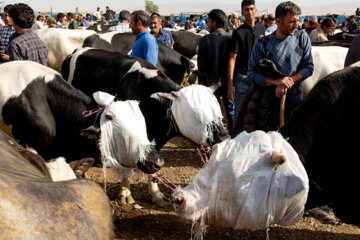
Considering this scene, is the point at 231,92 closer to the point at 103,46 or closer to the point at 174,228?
the point at 174,228

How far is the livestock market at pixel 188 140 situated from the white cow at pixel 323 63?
0.07ft

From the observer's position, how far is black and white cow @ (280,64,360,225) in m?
2.89

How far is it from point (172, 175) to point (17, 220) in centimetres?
471

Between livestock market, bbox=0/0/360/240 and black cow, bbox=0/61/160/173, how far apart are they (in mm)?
12

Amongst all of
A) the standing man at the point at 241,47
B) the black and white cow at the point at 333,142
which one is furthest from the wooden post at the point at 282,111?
the standing man at the point at 241,47

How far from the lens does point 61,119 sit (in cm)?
430

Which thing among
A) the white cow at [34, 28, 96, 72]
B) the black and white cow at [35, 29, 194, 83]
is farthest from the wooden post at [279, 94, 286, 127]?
the white cow at [34, 28, 96, 72]

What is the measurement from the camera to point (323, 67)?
6.28 m

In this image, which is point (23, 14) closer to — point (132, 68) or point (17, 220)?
point (132, 68)

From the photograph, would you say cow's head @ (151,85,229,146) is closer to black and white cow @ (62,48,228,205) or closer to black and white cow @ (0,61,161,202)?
black and white cow @ (62,48,228,205)

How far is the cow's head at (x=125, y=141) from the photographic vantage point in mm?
3824

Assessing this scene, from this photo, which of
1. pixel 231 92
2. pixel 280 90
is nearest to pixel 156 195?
pixel 231 92

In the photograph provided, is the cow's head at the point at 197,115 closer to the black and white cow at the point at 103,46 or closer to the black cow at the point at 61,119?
the black cow at the point at 61,119

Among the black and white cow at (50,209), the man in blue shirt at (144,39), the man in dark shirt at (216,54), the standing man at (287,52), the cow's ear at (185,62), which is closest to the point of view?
the black and white cow at (50,209)
